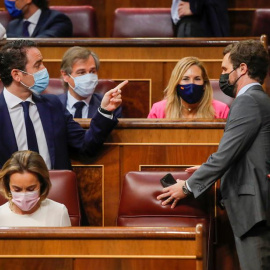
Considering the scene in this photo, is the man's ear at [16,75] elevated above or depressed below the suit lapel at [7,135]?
above

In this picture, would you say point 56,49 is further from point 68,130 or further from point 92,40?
point 68,130

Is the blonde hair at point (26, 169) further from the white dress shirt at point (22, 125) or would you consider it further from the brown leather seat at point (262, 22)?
the brown leather seat at point (262, 22)

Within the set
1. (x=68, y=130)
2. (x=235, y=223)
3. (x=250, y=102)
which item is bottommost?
(x=235, y=223)

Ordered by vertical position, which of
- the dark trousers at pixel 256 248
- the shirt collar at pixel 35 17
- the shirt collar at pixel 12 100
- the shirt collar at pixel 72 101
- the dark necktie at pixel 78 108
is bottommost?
the dark trousers at pixel 256 248

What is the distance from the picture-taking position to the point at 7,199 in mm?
1490

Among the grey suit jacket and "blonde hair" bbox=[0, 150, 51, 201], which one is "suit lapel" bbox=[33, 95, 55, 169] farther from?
the grey suit jacket

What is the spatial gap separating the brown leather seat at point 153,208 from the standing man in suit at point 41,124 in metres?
0.18

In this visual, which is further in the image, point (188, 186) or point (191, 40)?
point (191, 40)

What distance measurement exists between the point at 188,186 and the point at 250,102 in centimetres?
20

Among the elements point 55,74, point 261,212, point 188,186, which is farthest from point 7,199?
point 55,74

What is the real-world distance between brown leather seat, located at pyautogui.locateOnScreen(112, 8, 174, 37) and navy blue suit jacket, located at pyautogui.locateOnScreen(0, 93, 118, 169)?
107cm

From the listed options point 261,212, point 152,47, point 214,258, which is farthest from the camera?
point 152,47

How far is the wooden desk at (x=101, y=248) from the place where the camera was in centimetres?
120

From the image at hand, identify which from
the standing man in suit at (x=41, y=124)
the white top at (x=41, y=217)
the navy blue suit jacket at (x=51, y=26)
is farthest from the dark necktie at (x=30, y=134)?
the navy blue suit jacket at (x=51, y=26)
